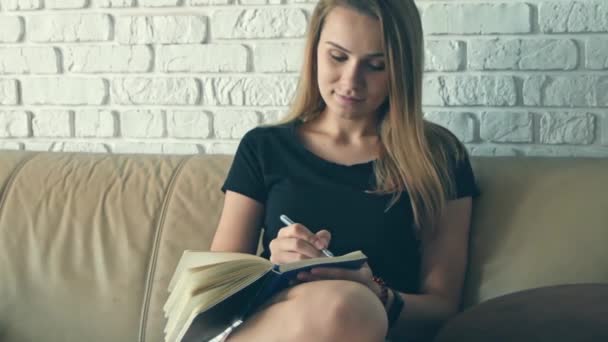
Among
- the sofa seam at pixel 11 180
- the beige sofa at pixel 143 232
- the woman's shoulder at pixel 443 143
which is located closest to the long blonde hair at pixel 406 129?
the woman's shoulder at pixel 443 143

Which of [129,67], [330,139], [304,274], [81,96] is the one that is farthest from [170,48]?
[304,274]

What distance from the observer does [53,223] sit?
153 centimetres

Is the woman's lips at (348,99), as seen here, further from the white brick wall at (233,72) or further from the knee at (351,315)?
the knee at (351,315)

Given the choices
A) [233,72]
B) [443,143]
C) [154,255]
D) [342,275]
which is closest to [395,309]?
[342,275]

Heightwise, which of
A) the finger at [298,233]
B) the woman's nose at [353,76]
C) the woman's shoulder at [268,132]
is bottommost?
the finger at [298,233]

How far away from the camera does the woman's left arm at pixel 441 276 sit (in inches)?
50.1

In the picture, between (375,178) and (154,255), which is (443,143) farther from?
(154,255)

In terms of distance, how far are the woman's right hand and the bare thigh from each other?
0.32ft

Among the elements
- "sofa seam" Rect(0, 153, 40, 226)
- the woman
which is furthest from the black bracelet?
"sofa seam" Rect(0, 153, 40, 226)

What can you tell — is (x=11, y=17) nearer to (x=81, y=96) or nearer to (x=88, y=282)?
(x=81, y=96)

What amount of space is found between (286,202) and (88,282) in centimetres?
43

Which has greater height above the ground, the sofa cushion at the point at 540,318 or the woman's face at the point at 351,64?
the woman's face at the point at 351,64

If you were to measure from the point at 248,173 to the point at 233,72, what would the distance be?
37 cm

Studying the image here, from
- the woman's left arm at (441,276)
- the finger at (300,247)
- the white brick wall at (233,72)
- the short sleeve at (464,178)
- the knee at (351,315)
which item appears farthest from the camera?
the white brick wall at (233,72)
